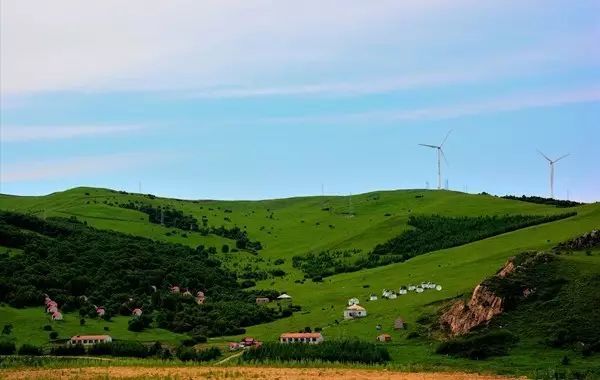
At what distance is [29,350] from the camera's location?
90875 mm

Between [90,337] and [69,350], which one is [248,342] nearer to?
[90,337]

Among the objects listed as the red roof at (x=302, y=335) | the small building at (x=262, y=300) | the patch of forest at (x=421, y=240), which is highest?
the patch of forest at (x=421, y=240)

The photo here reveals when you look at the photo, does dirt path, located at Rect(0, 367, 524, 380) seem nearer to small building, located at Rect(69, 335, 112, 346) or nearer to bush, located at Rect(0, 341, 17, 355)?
bush, located at Rect(0, 341, 17, 355)

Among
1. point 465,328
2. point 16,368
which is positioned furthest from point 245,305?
point 16,368

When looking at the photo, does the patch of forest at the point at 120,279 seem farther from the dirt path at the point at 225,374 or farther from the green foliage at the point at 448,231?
the green foliage at the point at 448,231

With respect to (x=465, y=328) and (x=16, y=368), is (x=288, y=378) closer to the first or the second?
(x=16, y=368)

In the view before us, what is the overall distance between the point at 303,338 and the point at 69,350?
2754 cm

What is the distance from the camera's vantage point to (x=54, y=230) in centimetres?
16838

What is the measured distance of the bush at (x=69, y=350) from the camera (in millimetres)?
91125

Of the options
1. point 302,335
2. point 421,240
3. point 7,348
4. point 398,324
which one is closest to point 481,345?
point 398,324

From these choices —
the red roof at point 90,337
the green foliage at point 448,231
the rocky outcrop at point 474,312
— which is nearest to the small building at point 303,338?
the rocky outcrop at point 474,312

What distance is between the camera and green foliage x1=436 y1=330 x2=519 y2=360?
Answer: 80.1 metres

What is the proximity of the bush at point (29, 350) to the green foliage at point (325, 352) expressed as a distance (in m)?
25.4

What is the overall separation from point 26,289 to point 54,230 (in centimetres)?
5143
